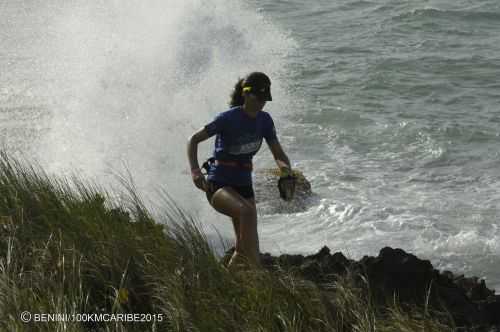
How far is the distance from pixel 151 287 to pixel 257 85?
2.03m

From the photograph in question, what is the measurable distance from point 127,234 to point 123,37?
16064 millimetres

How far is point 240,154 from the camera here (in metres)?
6.71

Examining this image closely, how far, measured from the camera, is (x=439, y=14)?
25984 mm

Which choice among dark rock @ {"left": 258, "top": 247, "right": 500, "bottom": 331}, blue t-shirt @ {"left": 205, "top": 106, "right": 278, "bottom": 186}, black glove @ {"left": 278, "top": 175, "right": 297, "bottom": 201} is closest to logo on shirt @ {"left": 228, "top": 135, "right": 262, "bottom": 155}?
blue t-shirt @ {"left": 205, "top": 106, "right": 278, "bottom": 186}

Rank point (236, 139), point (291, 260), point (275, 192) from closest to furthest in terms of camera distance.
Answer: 1. point (236, 139)
2. point (291, 260)
3. point (275, 192)

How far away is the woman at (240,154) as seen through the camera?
6570 mm

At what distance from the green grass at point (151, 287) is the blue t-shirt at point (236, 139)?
1032 mm

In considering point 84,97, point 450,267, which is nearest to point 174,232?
point 450,267

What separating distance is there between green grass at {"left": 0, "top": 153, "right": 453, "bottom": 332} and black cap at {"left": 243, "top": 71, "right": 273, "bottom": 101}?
1.35m

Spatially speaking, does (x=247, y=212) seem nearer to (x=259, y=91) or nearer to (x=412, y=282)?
(x=259, y=91)

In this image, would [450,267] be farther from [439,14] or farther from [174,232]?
[439,14]

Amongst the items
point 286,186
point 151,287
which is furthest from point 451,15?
point 151,287

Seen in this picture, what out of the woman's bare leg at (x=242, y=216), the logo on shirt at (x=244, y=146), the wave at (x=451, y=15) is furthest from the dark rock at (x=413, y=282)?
the wave at (x=451, y=15)

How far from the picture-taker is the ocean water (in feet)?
37.7
